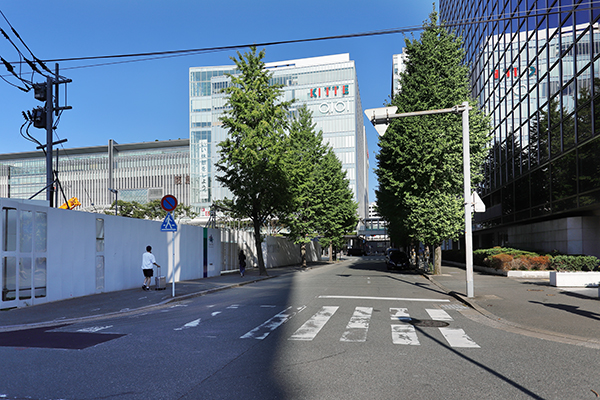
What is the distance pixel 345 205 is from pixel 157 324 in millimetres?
44274

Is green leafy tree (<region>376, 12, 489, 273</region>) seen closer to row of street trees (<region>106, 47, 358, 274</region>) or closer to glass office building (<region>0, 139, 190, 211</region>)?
row of street trees (<region>106, 47, 358, 274</region>)

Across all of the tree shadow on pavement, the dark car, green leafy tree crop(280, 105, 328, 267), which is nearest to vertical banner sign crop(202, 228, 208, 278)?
green leafy tree crop(280, 105, 328, 267)

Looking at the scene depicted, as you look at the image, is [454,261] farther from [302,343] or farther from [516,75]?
[302,343]

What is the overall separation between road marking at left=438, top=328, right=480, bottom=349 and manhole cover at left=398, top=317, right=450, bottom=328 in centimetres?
49

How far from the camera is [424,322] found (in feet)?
34.6

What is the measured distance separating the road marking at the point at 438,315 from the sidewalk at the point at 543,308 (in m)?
1.00

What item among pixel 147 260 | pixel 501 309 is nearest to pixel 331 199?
pixel 147 260

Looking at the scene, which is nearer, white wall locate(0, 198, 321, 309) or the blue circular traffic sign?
white wall locate(0, 198, 321, 309)

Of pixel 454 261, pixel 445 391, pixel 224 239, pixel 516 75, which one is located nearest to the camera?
pixel 445 391

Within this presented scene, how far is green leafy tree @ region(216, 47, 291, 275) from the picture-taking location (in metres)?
26.9

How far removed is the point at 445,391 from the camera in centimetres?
537

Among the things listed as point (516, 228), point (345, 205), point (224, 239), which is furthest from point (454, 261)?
point (224, 239)

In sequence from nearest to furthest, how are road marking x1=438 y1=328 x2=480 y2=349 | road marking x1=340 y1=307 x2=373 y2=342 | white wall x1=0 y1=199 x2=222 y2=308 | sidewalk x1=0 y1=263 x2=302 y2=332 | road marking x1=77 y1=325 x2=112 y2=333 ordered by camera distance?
road marking x1=438 y1=328 x2=480 y2=349
road marking x1=340 y1=307 x2=373 y2=342
road marking x1=77 y1=325 x2=112 y2=333
sidewalk x1=0 y1=263 x2=302 y2=332
white wall x1=0 y1=199 x2=222 y2=308

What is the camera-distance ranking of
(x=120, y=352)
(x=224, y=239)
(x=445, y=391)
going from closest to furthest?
1. (x=445, y=391)
2. (x=120, y=352)
3. (x=224, y=239)
